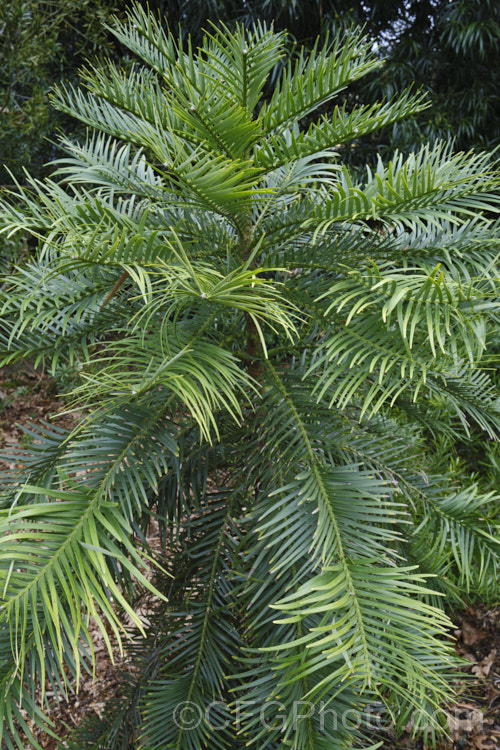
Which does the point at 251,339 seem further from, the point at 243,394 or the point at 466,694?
the point at 466,694

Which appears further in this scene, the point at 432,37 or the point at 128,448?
the point at 432,37

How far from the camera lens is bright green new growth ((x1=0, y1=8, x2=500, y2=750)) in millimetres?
548

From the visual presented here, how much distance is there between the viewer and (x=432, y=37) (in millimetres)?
3008

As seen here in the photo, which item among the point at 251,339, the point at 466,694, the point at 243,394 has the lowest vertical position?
the point at 466,694

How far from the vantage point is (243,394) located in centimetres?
83

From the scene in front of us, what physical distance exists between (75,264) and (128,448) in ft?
0.81

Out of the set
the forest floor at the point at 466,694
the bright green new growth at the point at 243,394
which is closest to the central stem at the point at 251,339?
the bright green new growth at the point at 243,394

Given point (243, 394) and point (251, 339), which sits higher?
point (251, 339)

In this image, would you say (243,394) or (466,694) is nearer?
(243,394)

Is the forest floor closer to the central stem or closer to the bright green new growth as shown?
the bright green new growth

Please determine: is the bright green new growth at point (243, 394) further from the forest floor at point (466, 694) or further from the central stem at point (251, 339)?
the forest floor at point (466, 694)

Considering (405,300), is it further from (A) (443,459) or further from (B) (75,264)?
(A) (443,459)

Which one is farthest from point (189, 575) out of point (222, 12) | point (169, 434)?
point (222, 12)

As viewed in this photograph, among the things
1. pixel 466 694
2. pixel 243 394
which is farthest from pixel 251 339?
pixel 466 694
